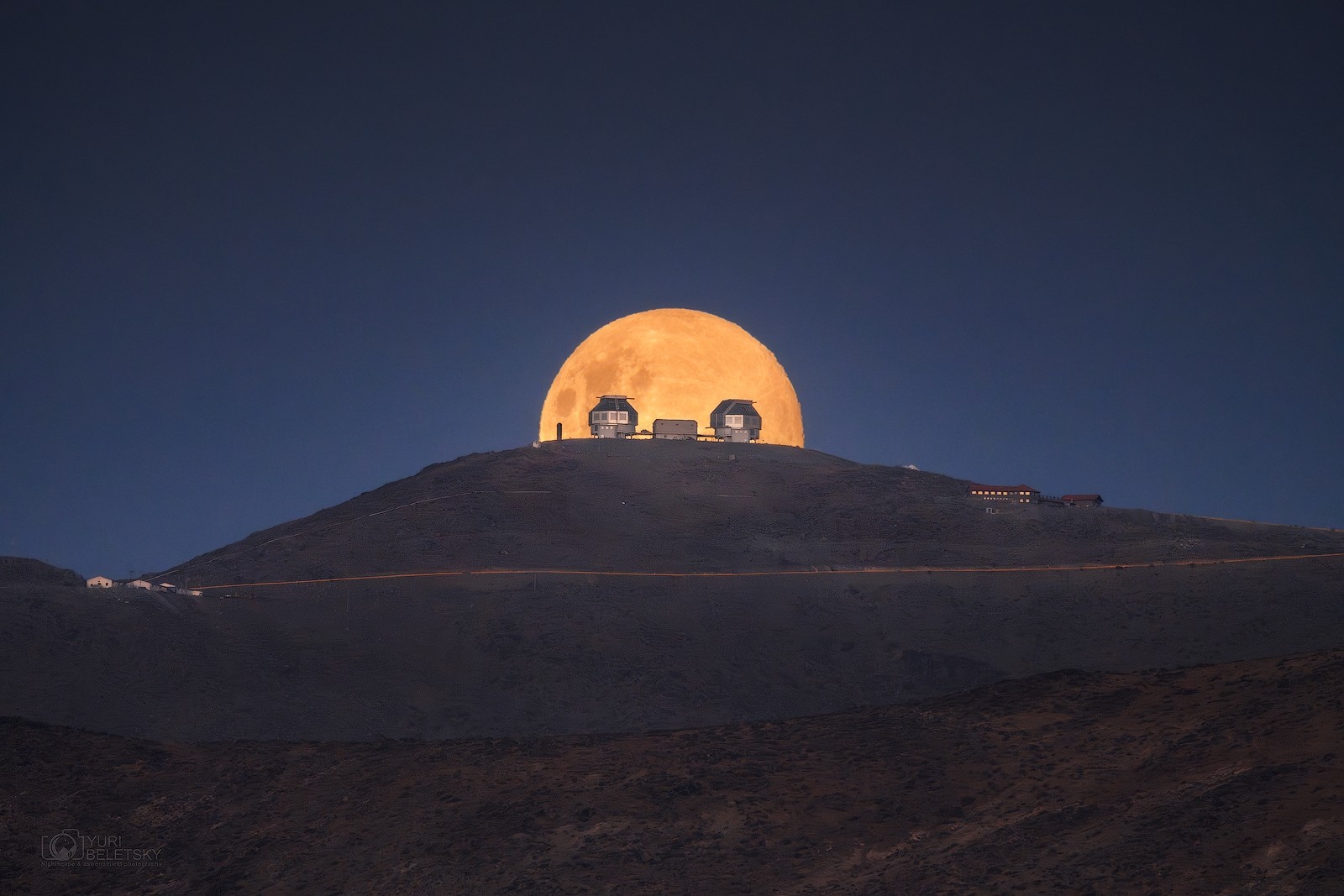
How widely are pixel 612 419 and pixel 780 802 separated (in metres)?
48.6

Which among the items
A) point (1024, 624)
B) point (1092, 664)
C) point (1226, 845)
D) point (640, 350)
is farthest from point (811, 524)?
point (1226, 845)

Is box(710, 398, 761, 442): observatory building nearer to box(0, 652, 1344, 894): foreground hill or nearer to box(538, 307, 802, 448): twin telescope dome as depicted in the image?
box(538, 307, 802, 448): twin telescope dome

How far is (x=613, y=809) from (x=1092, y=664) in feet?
52.6

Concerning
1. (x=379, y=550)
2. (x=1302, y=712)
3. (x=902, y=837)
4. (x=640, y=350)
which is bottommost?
(x=902, y=837)

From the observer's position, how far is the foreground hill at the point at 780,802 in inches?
787

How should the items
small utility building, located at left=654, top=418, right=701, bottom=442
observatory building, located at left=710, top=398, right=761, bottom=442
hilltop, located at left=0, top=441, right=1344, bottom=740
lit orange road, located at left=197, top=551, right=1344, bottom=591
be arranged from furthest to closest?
observatory building, located at left=710, top=398, right=761, bottom=442
small utility building, located at left=654, top=418, right=701, bottom=442
lit orange road, located at left=197, top=551, right=1344, bottom=591
hilltop, located at left=0, top=441, right=1344, bottom=740

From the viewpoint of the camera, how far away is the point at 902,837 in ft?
70.8

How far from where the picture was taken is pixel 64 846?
23.5 meters

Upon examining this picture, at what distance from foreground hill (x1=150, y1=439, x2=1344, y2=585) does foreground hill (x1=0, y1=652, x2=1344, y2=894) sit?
58.3 ft

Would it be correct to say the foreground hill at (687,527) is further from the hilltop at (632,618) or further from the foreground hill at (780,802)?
the foreground hill at (780,802)

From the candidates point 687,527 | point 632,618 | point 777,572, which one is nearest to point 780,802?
point 632,618

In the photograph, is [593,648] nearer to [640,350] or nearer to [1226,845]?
[1226,845]

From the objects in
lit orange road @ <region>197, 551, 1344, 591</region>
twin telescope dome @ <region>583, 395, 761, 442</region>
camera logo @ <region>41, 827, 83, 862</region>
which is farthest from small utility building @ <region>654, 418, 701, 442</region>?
camera logo @ <region>41, 827, 83, 862</region>

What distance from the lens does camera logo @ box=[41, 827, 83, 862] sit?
23234mm
